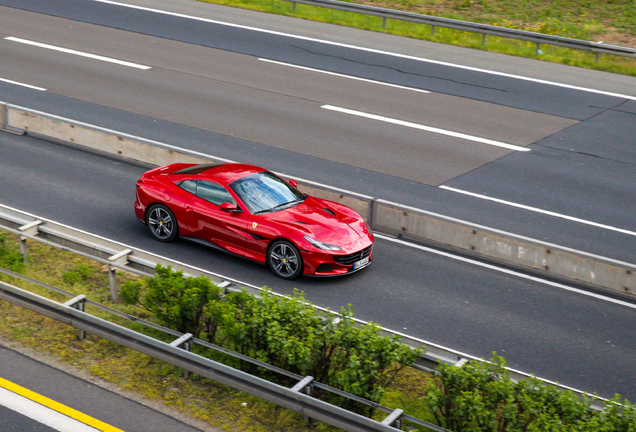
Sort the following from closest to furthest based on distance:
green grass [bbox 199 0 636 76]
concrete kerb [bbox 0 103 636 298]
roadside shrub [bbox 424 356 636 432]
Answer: roadside shrub [bbox 424 356 636 432], concrete kerb [bbox 0 103 636 298], green grass [bbox 199 0 636 76]

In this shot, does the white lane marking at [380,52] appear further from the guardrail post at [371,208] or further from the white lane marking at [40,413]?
the white lane marking at [40,413]

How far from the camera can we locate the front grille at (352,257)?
36.1 feet

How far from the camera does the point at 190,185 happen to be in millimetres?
12055

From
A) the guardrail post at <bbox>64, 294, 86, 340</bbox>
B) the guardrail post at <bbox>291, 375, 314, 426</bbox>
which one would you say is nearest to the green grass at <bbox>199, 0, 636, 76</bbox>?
the guardrail post at <bbox>291, 375, 314, 426</bbox>

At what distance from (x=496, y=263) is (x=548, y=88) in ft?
35.2

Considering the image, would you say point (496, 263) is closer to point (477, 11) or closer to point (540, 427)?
point (540, 427)

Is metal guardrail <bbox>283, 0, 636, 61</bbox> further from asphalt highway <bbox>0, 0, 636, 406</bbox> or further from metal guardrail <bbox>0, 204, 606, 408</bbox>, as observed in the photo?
metal guardrail <bbox>0, 204, 606, 408</bbox>

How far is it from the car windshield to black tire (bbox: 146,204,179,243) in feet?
4.06

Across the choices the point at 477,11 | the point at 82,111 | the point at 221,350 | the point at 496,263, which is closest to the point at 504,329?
the point at 496,263

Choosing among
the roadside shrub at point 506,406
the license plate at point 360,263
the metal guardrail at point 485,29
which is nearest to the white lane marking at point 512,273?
the license plate at point 360,263

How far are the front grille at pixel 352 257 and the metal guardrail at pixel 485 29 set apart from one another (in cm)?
1509

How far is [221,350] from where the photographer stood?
7.90 meters

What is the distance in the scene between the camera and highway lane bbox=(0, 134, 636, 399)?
30.9 ft

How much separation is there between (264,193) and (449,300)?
3364 millimetres
